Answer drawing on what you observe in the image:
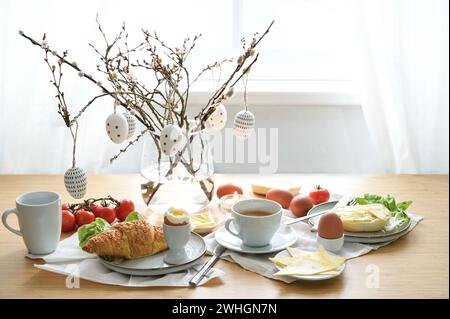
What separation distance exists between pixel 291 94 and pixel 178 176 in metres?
0.78

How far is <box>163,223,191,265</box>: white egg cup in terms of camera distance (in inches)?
48.6

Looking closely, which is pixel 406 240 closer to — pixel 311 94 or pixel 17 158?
pixel 311 94

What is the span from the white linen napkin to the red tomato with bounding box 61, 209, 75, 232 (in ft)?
0.33

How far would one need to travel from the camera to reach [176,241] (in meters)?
1.24

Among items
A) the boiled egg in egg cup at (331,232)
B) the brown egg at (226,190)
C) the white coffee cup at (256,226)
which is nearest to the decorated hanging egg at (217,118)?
the brown egg at (226,190)

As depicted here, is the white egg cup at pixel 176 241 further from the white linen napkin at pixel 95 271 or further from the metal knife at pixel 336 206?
the metal knife at pixel 336 206

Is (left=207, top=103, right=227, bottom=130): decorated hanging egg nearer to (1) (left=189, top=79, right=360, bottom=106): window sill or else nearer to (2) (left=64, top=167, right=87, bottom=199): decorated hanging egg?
(2) (left=64, top=167, right=87, bottom=199): decorated hanging egg

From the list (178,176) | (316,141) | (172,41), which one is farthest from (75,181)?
(316,141)

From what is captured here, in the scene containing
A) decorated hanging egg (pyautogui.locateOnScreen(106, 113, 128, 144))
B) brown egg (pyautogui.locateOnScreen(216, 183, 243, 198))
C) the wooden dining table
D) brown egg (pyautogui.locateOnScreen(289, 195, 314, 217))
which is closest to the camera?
the wooden dining table

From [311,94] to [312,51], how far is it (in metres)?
0.22

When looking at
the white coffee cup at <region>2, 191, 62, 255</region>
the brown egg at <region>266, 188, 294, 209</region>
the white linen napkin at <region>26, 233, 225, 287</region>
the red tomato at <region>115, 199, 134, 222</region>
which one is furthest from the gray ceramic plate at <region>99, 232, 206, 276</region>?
the brown egg at <region>266, 188, 294, 209</region>

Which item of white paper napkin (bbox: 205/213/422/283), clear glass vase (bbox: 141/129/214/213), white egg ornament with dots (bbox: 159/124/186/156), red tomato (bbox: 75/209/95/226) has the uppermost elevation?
white egg ornament with dots (bbox: 159/124/186/156)

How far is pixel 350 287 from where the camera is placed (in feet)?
3.84
